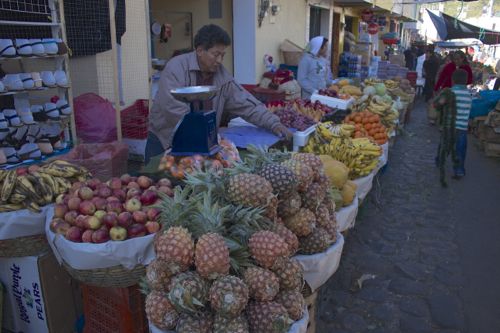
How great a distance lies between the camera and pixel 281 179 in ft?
7.91

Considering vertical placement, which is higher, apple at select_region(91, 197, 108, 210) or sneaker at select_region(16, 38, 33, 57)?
sneaker at select_region(16, 38, 33, 57)

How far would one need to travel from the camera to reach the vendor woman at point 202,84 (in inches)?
142

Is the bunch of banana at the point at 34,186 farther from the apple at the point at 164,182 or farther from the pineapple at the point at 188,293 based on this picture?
the pineapple at the point at 188,293

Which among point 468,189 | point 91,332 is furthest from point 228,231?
point 468,189

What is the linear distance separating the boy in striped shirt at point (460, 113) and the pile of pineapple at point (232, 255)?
5.83 metres

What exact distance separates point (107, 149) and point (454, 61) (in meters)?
11.2

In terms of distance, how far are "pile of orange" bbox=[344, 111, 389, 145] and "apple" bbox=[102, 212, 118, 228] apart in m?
4.15

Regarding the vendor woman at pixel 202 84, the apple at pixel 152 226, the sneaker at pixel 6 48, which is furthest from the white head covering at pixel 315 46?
the apple at pixel 152 226

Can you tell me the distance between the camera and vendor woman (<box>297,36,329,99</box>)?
7.98 meters

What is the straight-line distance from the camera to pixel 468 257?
15.8 ft

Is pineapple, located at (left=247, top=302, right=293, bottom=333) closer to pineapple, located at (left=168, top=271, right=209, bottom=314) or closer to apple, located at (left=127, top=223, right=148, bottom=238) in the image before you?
pineapple, located at (left=168, top=271, right=209, bottom=314)

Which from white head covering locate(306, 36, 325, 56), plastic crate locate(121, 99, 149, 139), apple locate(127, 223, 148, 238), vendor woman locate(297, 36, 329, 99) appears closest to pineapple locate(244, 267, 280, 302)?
apple locate(127, 223, 148, 238)

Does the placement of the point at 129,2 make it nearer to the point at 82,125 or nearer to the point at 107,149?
the point at 82,125

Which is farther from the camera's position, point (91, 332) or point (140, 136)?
point (140, 136)
